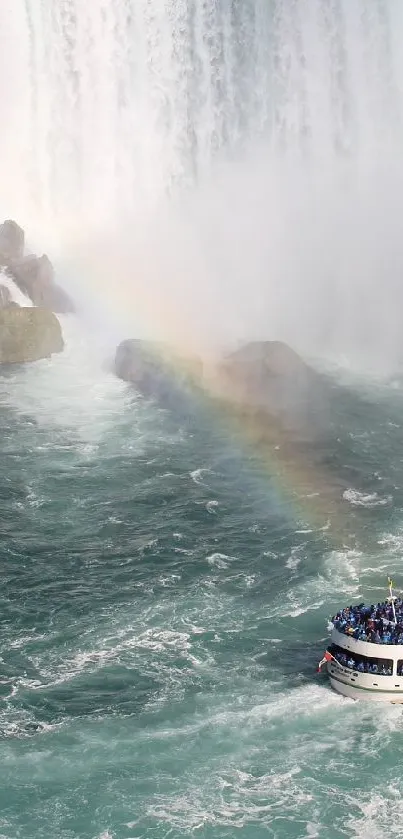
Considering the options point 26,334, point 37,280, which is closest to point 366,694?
point 26,334

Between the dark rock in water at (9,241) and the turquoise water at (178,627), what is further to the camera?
the dark rock in water at (9,241)

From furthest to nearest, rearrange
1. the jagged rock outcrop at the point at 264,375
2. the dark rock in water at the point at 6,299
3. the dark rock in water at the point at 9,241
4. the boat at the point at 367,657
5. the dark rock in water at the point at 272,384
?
the dark rock in water at the point at 9,241, the dark rock in water at the point at 6,299, the jagged rock outcrop at the point at 264,375, the dark rock in water at the point at 272,384, the boat at the point at 367,657

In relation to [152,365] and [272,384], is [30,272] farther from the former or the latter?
[272,384]

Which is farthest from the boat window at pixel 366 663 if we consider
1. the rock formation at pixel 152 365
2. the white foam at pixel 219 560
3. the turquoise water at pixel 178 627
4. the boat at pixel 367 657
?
the rock formation at pixel 152 365

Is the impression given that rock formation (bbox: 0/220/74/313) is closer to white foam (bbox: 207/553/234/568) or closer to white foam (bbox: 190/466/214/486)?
white foam (bbox: 190/466/214/486)

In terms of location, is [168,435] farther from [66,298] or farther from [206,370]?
[66,298]

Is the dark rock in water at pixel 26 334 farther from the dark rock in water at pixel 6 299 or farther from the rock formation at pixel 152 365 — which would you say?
the rock formation at pixel 152 365
